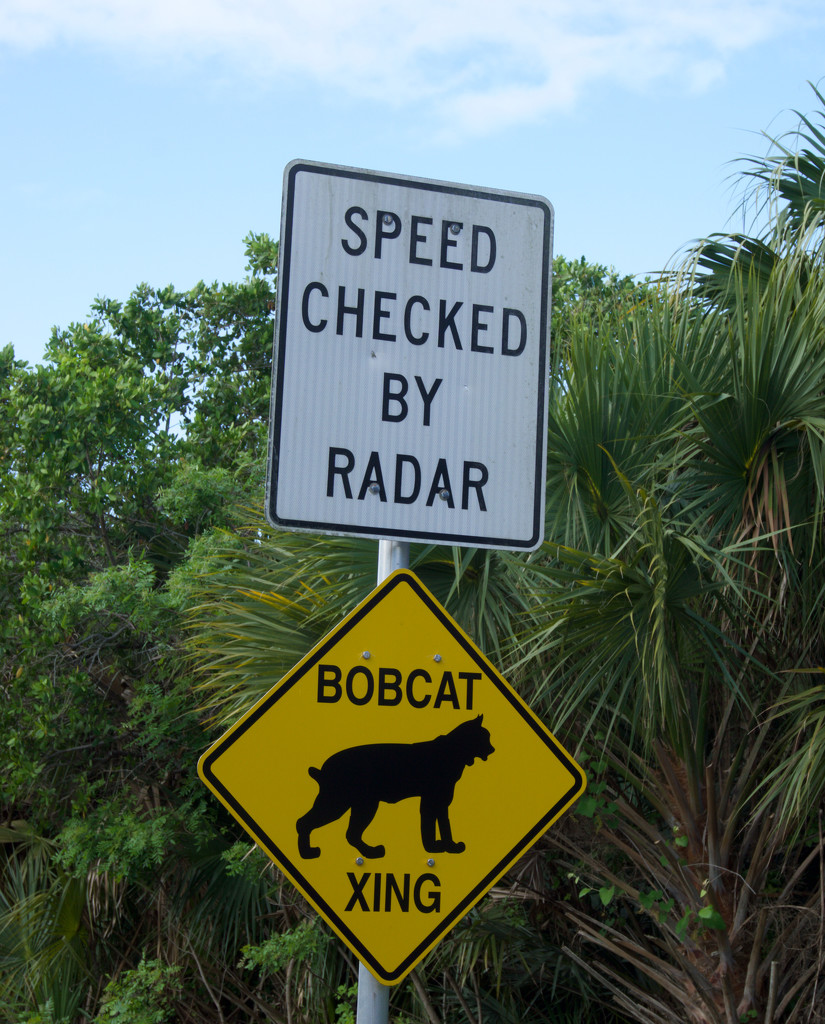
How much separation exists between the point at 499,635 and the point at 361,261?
317cm

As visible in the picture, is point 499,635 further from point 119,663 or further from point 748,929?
point 119,663

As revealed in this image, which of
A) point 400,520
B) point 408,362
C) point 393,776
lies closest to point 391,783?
point 393,776

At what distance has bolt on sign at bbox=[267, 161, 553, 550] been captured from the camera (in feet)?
8.76

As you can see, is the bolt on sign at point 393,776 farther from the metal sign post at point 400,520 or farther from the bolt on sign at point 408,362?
the bolt on sign at point 408,362

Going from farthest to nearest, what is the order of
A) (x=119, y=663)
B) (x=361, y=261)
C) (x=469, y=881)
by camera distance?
1. (x=119, y=663)
2. (x=361, y=261)
3. (x=469, y=881)

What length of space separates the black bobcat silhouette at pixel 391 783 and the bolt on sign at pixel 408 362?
0.52 meters

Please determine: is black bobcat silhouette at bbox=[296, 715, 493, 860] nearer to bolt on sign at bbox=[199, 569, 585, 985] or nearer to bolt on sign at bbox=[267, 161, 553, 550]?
bolt on sign at bbox=[199, 569, 585, 985]

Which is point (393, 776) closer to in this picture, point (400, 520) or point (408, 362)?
point (400, 520)

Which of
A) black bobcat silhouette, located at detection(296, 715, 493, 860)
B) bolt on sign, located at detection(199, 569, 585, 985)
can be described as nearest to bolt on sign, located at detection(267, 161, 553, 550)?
bolt on sign, located at detection(199, 569, 585, 985)

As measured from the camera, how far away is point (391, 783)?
254 cm

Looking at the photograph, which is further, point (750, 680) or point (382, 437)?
point (750, 680)

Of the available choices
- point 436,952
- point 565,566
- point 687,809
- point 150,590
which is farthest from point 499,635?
point 150,590

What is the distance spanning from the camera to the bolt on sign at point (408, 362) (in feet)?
8.76

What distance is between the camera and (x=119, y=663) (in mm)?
8875
